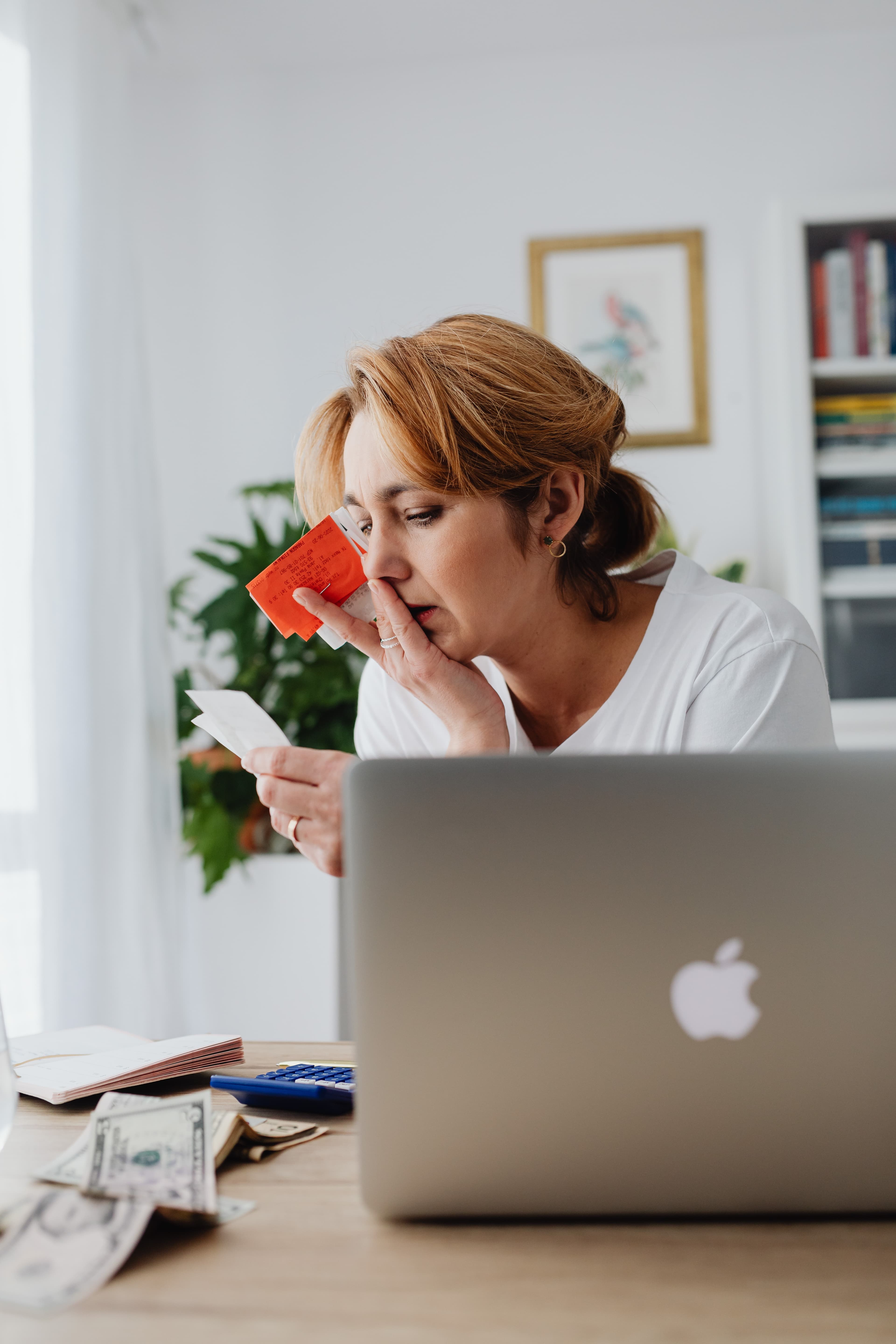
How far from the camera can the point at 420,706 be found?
1.43 m

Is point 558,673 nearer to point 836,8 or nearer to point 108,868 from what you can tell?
point 108,868

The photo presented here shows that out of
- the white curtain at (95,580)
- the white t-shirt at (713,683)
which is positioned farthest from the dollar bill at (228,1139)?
the white curtain at (95,580)

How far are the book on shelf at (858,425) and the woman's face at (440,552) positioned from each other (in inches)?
55.1

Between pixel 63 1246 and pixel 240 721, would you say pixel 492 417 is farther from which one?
pixel 63 1246

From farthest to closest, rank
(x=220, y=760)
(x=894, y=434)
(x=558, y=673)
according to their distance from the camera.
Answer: (x=894, y=434)
(x=220, y=760)
(x=558, y=673)

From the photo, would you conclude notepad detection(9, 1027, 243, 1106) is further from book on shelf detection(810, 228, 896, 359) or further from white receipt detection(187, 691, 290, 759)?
book on shelf detection(810, 228, 896, 359)

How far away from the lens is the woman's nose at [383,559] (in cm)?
124

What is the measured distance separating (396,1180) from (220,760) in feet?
5.71

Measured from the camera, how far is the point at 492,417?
1.21m

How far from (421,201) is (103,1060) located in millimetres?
2465

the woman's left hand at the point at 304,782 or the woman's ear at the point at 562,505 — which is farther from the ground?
the woman's ear at the point at 562,505

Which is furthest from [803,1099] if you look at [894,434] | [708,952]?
[894,434]

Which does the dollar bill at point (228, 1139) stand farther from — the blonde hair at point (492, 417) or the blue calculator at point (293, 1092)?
the blonde hair at point (492, 417)

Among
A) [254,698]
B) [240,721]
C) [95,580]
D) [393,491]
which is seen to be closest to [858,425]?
[254,698]
